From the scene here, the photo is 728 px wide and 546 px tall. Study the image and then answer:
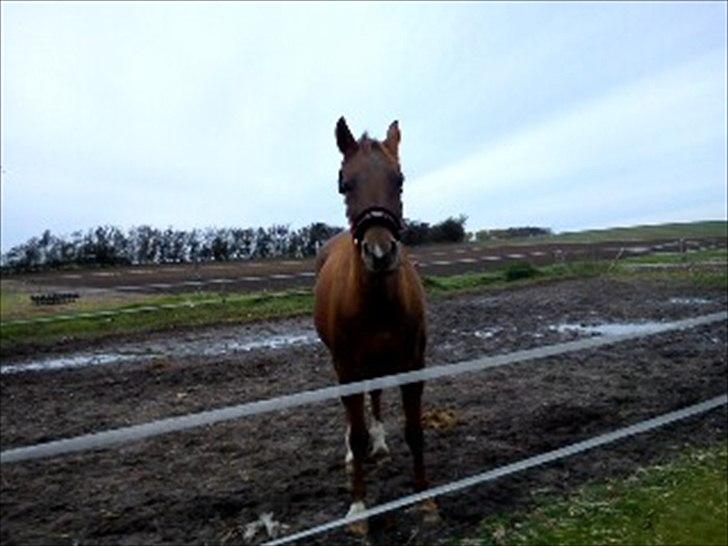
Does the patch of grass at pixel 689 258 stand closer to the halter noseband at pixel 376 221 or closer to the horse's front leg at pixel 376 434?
the horse's front leg at pixel 376 434

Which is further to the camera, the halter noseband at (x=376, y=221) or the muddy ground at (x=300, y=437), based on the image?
the muddy ground at (x=300, y=437)

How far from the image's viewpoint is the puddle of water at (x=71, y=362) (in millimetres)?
14477

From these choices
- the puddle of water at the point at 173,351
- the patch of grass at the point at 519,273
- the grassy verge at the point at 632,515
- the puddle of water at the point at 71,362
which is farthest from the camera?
the patch of grass at the point at 519,273

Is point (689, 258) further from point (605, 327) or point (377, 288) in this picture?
point (377, 288)

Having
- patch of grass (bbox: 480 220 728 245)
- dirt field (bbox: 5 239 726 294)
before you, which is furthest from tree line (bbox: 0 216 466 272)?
patch of grass (bbox: 480 220 728 245)

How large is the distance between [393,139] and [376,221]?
3.44ft

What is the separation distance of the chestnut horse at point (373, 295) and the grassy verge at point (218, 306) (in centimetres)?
1294

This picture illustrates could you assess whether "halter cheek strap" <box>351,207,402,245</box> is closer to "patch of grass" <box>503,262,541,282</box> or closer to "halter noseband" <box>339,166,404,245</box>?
"halter noseband" <box>339,166,404,245</box>

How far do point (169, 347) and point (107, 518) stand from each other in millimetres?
10150

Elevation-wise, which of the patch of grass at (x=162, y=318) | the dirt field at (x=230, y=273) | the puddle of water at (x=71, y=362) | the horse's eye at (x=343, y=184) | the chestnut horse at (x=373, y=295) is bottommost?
the puddle of water at (x=71, y=362)

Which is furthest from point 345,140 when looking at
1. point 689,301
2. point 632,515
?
point 689,301

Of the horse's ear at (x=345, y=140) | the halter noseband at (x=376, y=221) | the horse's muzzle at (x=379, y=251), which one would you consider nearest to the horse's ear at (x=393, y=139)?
the horse's ear at (x=345, y=140)

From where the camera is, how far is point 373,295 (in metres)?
5.52

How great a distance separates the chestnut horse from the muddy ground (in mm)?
722
